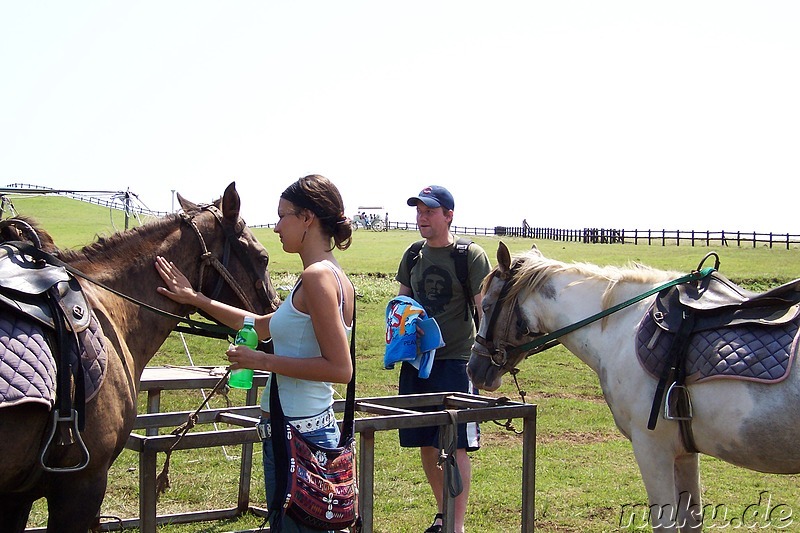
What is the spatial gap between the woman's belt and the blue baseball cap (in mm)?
2548

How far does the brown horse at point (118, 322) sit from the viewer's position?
337cm

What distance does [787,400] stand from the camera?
169 inches

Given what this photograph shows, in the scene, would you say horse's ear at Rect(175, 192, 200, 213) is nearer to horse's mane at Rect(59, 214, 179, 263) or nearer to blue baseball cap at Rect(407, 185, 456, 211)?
horse's mane at Rect(59, 214, 179, 263)

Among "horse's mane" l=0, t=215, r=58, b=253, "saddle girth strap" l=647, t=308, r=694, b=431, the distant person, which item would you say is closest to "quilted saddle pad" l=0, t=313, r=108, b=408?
"horse's mane" l=0, t=215, r=58, b=253

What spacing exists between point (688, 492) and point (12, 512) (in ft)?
11.8

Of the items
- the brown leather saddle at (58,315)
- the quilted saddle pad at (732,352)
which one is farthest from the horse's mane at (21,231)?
the quilted saddle pad at (732,352)

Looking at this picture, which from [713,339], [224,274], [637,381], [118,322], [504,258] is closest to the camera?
[118,322]

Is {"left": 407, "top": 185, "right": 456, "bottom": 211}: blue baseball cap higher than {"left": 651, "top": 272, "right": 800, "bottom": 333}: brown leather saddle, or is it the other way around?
{"left": 407, "top": 185, "right": 456, "bottom": 211}: blue baseball cap

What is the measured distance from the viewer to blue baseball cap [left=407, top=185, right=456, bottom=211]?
557cm

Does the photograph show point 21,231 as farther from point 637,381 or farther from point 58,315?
point 637,381

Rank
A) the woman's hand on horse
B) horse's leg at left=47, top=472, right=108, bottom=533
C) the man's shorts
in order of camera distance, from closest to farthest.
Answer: horse's leg at left=47, top=472, right=108, bottom=533 → the woman's hand on horse → the man's shorts

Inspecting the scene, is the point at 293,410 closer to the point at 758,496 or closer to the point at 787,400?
the point at 787,400

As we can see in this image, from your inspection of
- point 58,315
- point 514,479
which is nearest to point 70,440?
point 58,315

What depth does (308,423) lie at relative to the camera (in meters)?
3.16
